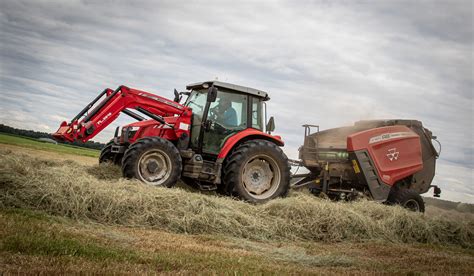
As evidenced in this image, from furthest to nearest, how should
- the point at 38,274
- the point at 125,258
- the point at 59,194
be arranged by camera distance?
the point at 59,194, the point at 125,258, the point at 38,274

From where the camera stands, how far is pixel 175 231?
7445 millimetres

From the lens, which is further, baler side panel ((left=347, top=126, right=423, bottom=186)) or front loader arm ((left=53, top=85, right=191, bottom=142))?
baler side panel ((left=347, top=126, right=423, bottom=186))

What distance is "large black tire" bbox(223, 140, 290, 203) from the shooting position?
Answer: 9.98 metres

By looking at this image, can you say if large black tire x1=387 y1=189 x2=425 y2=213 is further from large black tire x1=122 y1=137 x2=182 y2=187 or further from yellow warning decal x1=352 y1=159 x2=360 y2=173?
large black tire x1=122 y1=137 x2=182 y2=187

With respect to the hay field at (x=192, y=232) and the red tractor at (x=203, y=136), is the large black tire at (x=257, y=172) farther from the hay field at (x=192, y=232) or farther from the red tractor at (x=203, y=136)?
the hay field at (x=192, y=232)

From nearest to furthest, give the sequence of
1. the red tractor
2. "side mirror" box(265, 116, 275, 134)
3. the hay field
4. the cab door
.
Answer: the hay field → the red tractor → the cab door → "side mirror" box(265, 116, 275, 134)

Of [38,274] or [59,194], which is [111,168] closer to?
[59,194]

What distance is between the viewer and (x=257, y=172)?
10.6 m

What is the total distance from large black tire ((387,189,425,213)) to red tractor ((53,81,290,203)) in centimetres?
299

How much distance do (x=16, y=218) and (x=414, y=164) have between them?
9.49 metres

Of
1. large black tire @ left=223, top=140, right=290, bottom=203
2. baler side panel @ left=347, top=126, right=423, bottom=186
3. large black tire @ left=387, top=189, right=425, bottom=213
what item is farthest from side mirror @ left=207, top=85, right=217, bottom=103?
large black tire @ left=387, top=189, right=425, bottom=213

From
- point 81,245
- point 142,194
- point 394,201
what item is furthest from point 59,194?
point 394,201

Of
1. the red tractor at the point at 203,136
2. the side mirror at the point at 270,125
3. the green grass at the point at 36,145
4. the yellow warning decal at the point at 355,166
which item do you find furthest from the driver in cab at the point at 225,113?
the green grass at the point at 36,145

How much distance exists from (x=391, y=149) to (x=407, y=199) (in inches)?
48.6
